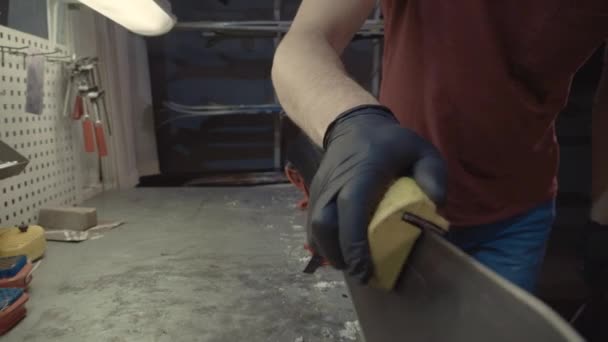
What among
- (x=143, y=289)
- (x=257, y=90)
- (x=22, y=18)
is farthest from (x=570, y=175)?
(x=22, y=18)

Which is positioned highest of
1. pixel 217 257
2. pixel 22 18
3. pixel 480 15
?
pixel 22 18

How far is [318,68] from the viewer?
1.80ft

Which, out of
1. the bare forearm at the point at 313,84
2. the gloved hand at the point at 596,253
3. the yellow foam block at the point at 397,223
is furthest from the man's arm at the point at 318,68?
the gloved hand at the point at 596,253

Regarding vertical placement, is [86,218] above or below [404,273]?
below

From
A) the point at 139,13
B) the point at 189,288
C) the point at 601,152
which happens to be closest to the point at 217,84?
the point at 139,13

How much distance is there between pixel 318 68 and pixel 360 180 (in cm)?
23

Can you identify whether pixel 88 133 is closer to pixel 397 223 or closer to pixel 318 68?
pixel 318 68

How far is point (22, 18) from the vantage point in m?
1.50

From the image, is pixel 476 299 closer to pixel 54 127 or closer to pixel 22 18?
pixel 54 127

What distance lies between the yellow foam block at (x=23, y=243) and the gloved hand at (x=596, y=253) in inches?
52.6

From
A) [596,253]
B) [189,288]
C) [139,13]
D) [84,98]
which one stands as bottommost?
[189,288]

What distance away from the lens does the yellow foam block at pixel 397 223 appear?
0.38 m

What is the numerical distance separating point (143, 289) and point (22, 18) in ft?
4.06

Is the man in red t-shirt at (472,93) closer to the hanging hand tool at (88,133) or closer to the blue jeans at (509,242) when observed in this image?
the blue jeans at (509,242)
